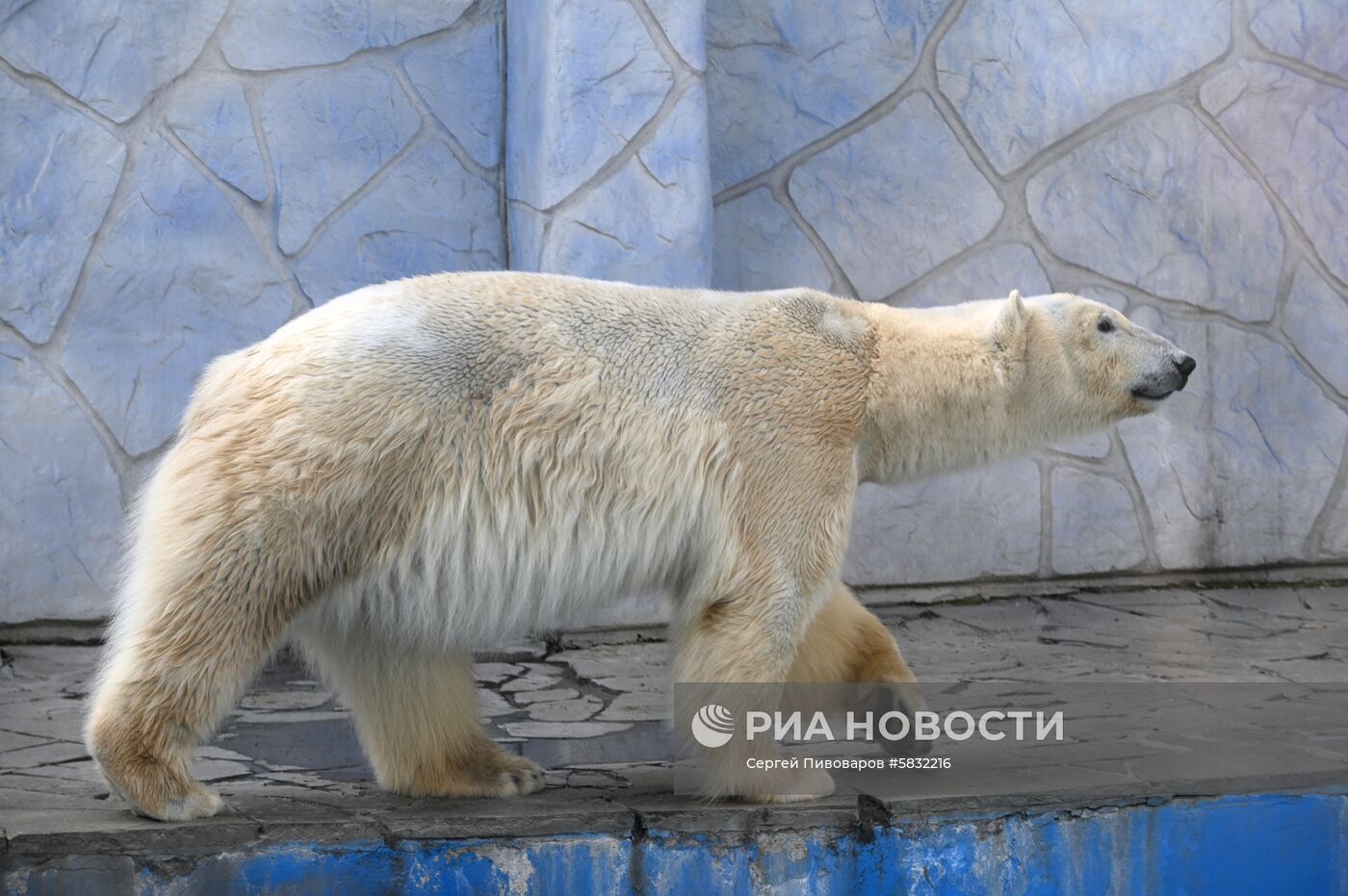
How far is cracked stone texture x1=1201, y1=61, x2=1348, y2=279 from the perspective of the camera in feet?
18.1

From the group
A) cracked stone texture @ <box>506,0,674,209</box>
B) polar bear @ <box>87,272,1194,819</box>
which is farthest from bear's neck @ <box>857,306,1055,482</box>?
cracked stone texture @ <box>506,0,674,209</box>

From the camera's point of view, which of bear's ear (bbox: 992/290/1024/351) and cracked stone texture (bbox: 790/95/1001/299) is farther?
cracked stone texture (bbox: 790/95/1001/299)

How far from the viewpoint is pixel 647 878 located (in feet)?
8.67

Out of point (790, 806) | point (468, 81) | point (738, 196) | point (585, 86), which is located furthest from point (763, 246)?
point (790, 806)

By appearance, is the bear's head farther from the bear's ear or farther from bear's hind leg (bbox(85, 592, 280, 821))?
bear's hind leg (bbox(85, 592, 280, 821))

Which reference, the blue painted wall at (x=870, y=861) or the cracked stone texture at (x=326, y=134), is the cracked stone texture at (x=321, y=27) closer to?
the cracked stone texture at (x=326, y=134)

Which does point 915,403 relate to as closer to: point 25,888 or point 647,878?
point 647,878

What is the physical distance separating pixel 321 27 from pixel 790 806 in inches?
124

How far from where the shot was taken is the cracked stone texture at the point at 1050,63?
5316 millimetres

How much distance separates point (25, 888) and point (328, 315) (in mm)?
1075

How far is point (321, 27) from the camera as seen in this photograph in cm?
478

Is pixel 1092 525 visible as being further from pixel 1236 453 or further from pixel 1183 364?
pixel 1183 364

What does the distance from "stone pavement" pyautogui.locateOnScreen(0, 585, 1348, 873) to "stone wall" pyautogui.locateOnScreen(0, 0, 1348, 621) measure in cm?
42

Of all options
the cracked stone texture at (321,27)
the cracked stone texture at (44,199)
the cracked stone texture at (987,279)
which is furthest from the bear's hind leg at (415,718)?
the cracked stone texture at (987,279)
